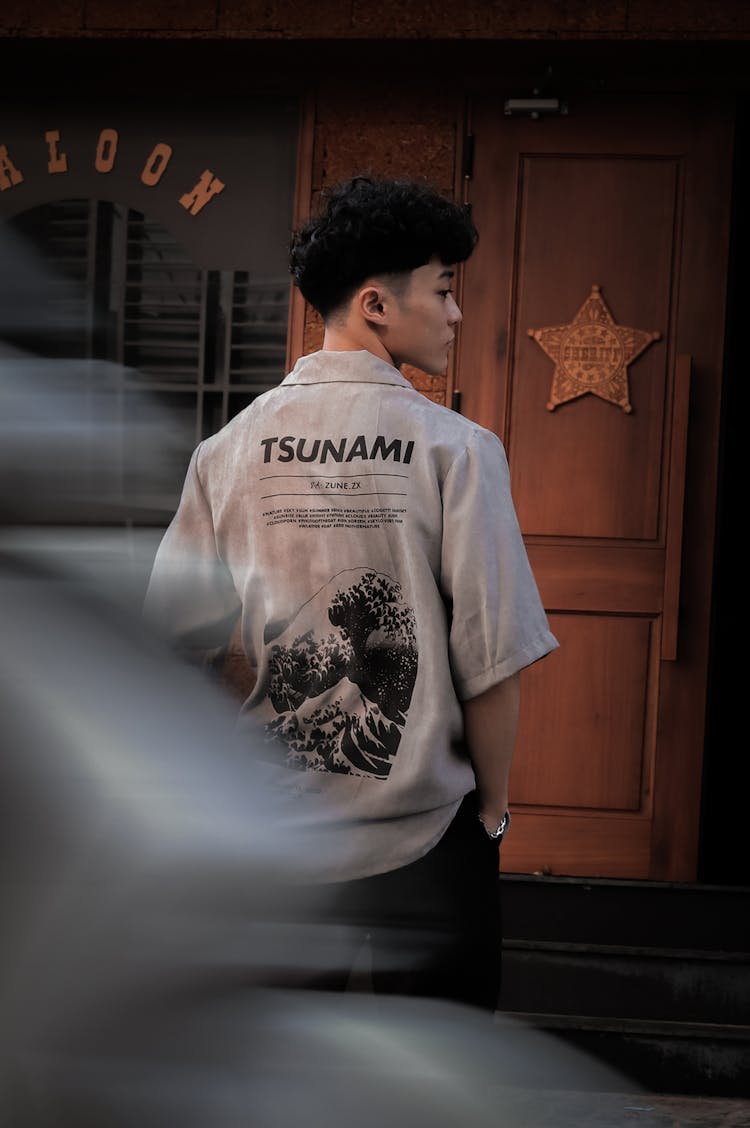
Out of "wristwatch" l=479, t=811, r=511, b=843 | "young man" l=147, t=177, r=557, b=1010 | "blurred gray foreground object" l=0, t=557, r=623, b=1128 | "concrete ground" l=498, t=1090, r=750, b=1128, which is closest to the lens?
"blurred gray foreground object" l=0, t=557, r=623, b=1128

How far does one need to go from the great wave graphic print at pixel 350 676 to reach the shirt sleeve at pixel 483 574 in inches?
2.6

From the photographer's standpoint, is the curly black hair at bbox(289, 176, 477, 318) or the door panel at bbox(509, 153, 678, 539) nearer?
the curly black hair at bbox(289, 176, 477, 318)

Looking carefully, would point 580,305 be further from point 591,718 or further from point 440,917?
point 440,917

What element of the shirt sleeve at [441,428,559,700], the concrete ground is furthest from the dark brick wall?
the concrete ground

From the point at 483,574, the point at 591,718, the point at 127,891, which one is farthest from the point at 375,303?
the point at 591,718

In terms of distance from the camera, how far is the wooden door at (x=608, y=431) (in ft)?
14.2

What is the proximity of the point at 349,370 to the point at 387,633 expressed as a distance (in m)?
0.35

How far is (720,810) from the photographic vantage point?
589 cm

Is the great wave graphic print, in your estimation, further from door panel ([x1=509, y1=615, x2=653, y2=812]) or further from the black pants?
door panel ([x1=509, y1=615, x2=653, y2=812])

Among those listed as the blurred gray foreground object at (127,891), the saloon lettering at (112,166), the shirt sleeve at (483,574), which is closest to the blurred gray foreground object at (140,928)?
the blurred gray foreground object at (127,891)

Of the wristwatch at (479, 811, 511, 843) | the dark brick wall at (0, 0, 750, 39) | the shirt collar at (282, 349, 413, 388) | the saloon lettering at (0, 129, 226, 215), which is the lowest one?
the wristwatch at (479, 811, 511, 843)

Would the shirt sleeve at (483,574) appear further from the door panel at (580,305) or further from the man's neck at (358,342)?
the door panel at (580,305)

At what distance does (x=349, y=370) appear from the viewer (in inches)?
62.9

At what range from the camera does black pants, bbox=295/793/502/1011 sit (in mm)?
1369
